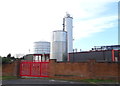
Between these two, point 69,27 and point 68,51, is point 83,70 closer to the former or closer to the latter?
point 68,51

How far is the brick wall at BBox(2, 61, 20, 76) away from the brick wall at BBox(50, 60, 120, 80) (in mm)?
4482

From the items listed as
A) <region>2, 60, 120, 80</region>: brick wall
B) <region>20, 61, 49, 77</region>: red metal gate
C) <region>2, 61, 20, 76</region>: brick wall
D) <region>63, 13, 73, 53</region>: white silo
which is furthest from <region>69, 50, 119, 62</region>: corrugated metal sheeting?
<region>2, 61, 20, 76</region>: brick wall

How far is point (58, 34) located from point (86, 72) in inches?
228

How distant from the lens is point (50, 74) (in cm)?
2394

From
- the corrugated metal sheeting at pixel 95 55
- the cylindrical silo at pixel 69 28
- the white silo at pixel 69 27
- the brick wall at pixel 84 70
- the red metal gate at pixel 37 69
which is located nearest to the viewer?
the brick wall at pixel 84 70

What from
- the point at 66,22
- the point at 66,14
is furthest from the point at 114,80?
the point at 66,14

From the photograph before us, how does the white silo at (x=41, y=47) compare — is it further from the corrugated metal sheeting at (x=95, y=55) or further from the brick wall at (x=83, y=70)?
the brick wall at (x=83, y=70)

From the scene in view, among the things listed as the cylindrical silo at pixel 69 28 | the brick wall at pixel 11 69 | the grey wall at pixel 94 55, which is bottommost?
the brick wall at pixel 11 69

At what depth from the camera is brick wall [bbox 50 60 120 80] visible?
2194 cm

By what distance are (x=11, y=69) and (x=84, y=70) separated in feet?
30.4

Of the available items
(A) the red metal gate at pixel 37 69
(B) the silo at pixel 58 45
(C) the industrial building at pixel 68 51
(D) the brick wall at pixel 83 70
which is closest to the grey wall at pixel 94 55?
(C) the industrial building at pixel 68 51

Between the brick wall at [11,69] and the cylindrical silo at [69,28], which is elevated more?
the cylindrical silo at [69,28]

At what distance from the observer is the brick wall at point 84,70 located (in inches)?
864

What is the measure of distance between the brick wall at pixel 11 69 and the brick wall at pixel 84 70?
4482 millimetres
